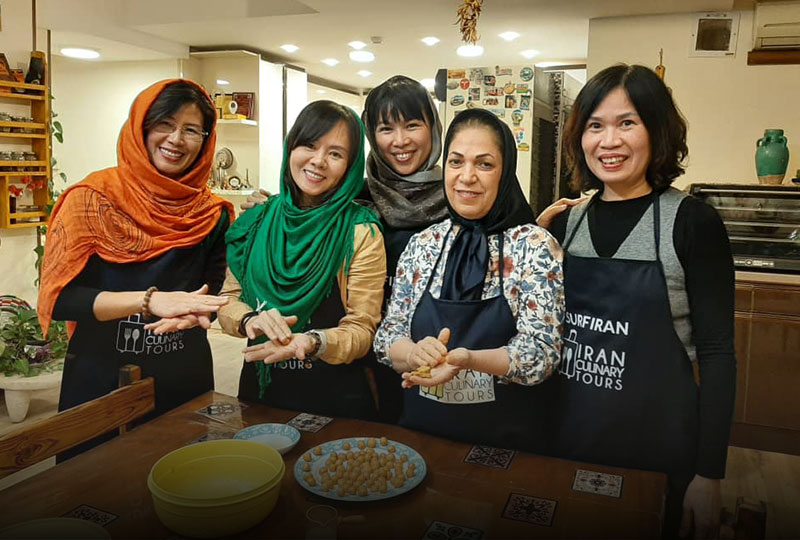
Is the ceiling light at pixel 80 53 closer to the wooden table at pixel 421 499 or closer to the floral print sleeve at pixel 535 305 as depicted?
the wooden table at pixel 421 499

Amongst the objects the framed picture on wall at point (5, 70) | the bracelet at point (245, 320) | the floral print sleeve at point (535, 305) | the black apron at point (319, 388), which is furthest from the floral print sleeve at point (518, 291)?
the framed picture on wall at point (5, 70)

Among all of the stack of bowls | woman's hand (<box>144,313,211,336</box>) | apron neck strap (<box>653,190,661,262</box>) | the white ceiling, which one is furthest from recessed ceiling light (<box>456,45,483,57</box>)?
the stack of bowls

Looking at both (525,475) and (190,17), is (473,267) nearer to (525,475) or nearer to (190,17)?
(525,475)

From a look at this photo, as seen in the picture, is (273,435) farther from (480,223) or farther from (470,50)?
(470,50)

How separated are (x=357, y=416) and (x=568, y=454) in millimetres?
361

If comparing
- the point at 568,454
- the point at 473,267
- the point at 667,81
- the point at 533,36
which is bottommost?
the point at 568,454

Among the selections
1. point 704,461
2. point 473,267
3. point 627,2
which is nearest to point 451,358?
point 473,267

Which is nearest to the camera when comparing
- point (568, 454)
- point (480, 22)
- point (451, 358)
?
point (451, 358)

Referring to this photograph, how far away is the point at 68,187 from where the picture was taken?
0.93 meters

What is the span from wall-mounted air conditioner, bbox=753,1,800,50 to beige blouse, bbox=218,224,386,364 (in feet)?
2.16

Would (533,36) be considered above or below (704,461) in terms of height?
above

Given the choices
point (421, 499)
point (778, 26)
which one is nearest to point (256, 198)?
point (421, 499)

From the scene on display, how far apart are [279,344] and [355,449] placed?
0.64ft

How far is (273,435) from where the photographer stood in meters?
0.93
